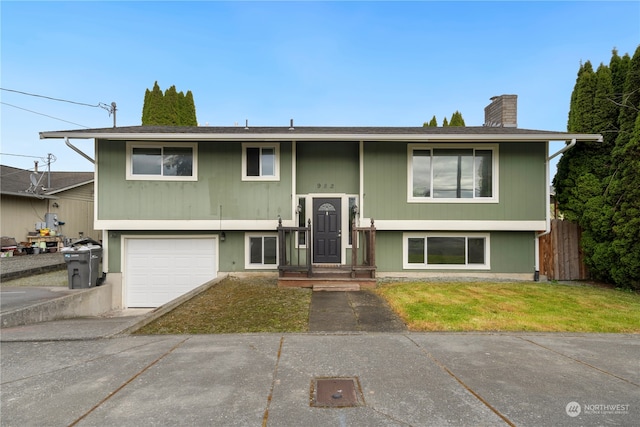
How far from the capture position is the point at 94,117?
20.1 meters

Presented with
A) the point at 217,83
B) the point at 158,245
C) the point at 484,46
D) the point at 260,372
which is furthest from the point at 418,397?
the point at 217,83

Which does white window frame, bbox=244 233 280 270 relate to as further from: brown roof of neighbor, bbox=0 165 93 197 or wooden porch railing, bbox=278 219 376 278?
brown roof of neighbor, bbox=0 165 93 197

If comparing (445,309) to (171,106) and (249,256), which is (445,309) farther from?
(171,106)

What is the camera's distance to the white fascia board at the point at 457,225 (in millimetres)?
9055

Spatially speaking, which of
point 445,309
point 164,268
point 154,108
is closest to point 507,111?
point 445,309

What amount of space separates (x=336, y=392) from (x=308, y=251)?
5.22 meters

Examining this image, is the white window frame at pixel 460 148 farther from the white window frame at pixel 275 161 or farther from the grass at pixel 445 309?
the white window frame at pixel 275 161

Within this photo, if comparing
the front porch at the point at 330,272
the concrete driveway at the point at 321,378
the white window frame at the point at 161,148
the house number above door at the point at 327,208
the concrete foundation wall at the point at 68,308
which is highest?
the white window frame at the point at 161,148

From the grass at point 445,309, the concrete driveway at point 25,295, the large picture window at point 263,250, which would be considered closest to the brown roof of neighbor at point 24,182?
the concrete driveway at point 25,295

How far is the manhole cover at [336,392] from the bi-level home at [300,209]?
18.8 ft

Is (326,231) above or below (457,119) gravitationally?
below

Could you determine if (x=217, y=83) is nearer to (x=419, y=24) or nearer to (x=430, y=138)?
(x=419, y=24)

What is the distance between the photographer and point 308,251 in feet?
27.1

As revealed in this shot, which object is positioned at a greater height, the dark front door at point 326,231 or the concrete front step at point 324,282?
the dark front door at point 326,231
